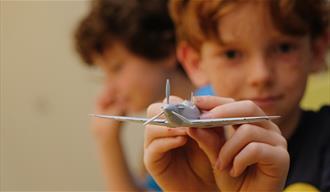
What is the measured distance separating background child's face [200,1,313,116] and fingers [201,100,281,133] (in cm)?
22

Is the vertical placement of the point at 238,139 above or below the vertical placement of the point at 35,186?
above

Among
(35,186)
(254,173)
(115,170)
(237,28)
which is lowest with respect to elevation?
(35,186)

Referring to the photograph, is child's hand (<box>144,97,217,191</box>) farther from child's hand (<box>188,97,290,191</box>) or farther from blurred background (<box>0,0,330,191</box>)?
blurred background (<box>0,0,330,191</box>)

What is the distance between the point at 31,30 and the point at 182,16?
1.10m

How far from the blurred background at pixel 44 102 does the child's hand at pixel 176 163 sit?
122 cm

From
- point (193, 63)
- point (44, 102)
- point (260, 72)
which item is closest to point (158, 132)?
point (260, 72)

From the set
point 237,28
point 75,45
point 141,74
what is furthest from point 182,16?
point 75,45

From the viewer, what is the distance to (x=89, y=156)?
1794 millimetres

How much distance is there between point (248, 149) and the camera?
1.45ft

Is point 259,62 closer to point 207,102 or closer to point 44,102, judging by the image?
point 207,102

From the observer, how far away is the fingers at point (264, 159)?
0.44 metres

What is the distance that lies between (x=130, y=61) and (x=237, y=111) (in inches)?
27.9

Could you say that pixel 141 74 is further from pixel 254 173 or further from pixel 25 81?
pixel 25 81

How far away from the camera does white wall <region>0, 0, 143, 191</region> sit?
1798 millimetres
